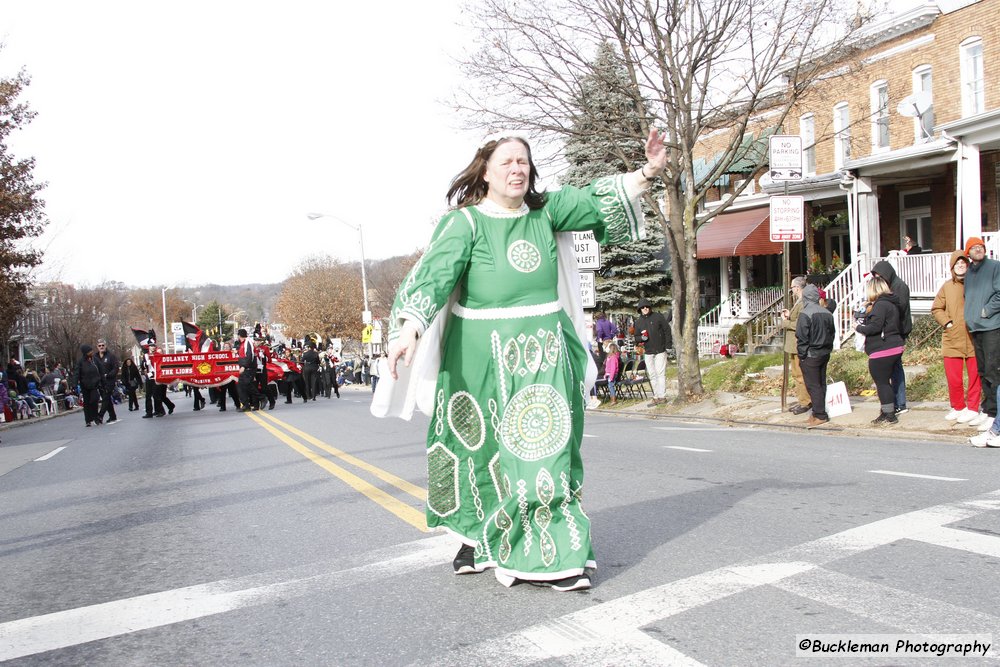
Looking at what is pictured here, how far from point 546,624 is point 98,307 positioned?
6218 cm

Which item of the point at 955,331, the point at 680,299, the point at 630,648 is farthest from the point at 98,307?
the point at 630,648

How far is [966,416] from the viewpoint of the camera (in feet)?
34.0

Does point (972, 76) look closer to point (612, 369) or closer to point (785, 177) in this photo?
point (612, 369)

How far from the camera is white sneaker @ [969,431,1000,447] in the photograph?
8.76m

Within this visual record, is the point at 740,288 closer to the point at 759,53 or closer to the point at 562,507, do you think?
the point at 759,53

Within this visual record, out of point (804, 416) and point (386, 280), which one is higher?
point (386, 280)

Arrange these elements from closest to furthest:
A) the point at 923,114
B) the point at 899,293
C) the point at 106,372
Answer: the point at 899,293 < the point at 106,372 < the point at 923,114

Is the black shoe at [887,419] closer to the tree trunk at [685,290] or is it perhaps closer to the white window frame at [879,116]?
the tree trunk at [685,290]

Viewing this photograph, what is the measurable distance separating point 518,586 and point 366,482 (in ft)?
13.7

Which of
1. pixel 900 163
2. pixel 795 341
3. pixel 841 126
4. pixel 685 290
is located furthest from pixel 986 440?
pixel 841 126

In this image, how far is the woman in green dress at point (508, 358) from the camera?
412 cm

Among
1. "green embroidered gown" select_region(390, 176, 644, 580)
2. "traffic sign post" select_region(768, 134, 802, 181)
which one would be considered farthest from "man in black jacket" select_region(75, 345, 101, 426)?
"green embroidered gown" select_region(390, 176, 644, 580)

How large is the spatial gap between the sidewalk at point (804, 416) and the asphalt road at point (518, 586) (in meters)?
1.13

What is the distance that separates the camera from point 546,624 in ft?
12.1
